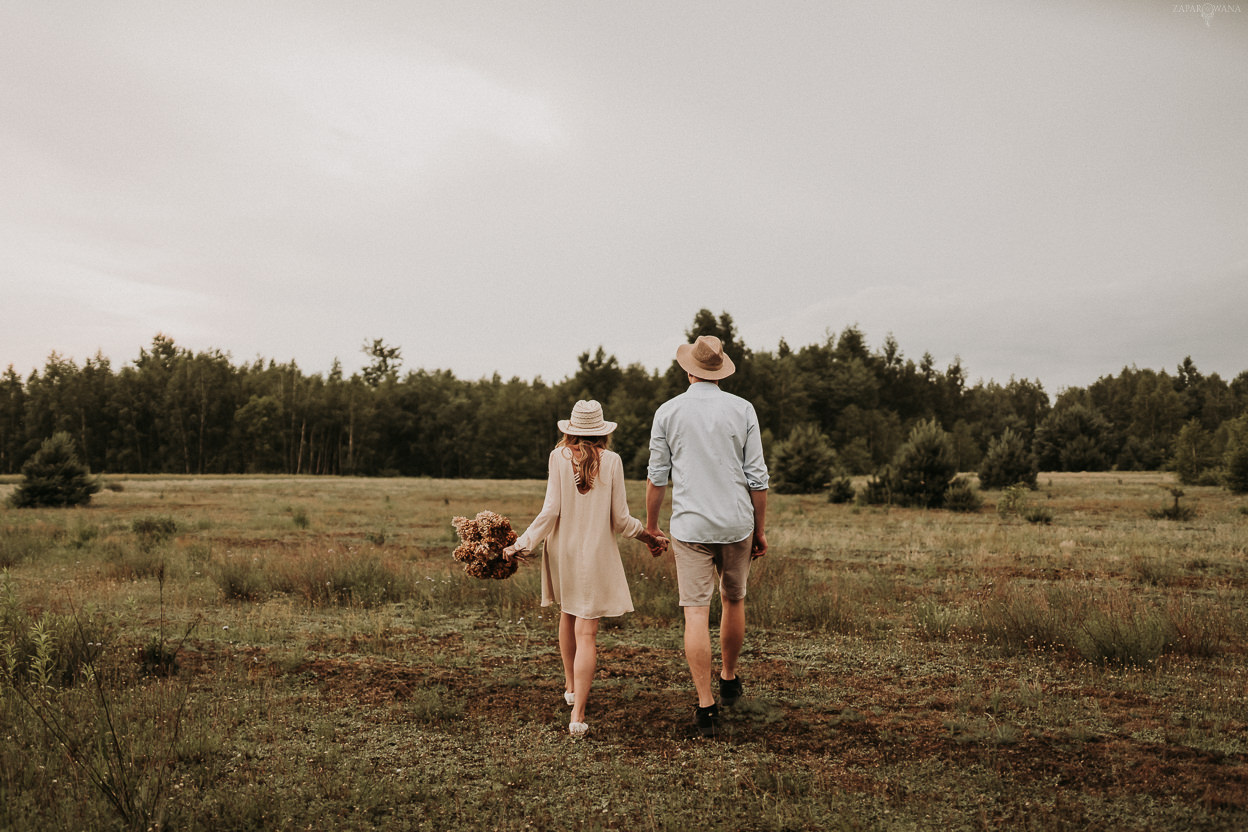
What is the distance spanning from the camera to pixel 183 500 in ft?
111

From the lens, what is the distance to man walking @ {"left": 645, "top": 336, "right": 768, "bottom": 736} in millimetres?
5148

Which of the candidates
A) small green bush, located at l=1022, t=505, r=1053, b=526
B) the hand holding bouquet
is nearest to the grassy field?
the hand holding bouquet

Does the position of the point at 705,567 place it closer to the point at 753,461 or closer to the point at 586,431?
the point at 753,461

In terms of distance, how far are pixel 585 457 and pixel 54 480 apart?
3092 centimetres

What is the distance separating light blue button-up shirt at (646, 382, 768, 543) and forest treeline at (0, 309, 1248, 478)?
2680 inches

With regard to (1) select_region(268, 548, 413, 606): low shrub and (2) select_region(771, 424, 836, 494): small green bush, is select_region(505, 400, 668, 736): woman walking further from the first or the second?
(2) select_region(771, 424, 836, 494): small green bush

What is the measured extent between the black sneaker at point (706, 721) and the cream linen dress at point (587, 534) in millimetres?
816

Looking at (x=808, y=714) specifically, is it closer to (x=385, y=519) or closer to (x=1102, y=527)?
(x=1102, y=527)

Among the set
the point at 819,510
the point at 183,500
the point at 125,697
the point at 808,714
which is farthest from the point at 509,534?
the point at 183,500

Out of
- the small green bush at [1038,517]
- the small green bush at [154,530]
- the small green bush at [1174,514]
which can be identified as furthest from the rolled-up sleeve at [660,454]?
the small green bush at [1174,514]

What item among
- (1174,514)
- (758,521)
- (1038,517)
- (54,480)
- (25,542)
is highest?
(758,521)

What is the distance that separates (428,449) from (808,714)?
84652 millimetres

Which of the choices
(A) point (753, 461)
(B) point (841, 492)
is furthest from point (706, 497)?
(B) point (841, 492)

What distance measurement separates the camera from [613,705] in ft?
19.2
